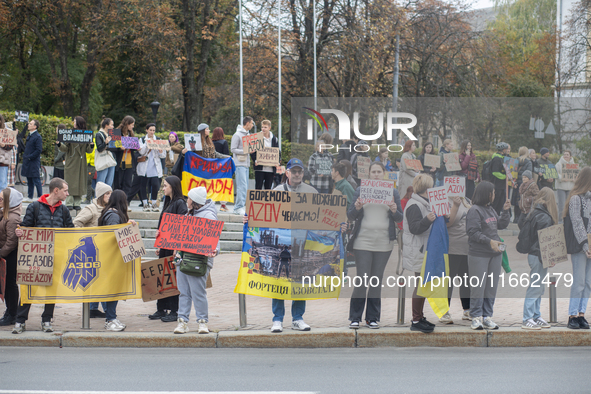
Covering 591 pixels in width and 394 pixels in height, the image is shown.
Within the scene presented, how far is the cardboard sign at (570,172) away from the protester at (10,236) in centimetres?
698

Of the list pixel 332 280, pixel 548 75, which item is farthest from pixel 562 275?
pixel 548 75

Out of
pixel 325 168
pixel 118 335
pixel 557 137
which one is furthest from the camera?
pixel 557 137

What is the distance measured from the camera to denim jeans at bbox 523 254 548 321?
291 inches

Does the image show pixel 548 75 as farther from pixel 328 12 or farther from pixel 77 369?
pixel 77 369

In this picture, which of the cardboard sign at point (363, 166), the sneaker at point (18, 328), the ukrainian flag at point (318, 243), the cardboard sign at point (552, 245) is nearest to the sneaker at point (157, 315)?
the sneaker at point (18, 328)

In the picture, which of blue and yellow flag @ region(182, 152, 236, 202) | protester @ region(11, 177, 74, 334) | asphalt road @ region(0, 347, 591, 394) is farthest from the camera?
blue and yellow flag @ region(182, 152, 236, 202)

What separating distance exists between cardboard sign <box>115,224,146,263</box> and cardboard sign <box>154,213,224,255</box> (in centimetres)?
37

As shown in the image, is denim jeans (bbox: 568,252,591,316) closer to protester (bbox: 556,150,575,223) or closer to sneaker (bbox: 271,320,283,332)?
protester (bbox: 556,150,575,223)

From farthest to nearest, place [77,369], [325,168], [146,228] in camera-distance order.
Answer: [146,228]
[325,168]
[77,369]

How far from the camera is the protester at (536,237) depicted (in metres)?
7.44

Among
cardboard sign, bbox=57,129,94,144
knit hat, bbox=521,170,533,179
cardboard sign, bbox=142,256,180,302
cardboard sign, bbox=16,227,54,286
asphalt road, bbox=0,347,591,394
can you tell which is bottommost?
asphalt road, bbox=0,347,591,394

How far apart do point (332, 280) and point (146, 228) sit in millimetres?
6551

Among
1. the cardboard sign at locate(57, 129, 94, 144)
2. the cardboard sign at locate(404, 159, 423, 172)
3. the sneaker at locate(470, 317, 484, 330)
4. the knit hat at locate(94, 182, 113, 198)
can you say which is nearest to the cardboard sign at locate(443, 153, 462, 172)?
the cardboard sign at locate(404, 159, 423, 172)

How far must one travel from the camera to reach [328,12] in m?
26.1
